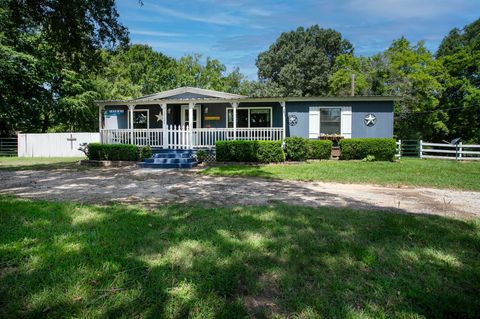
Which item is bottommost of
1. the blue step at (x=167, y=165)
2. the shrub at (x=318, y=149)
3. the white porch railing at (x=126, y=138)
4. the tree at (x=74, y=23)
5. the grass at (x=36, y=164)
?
the grass at (x=36, y=164)

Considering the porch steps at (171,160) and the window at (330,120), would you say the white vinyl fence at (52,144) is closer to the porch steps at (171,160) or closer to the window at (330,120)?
the porch steps at (171,160)

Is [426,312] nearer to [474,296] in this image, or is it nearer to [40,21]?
[474,296]

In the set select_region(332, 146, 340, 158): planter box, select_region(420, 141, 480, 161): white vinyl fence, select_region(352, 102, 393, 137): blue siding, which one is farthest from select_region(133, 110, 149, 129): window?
select_region(420, 141, 480, 161): white vinyl fence

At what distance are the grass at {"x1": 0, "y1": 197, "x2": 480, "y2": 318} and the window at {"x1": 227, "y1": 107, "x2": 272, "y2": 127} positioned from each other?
12987mm

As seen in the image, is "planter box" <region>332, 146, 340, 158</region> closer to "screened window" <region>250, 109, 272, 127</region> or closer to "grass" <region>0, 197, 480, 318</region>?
"screened window" <region>250, 109, 272, 127</region>

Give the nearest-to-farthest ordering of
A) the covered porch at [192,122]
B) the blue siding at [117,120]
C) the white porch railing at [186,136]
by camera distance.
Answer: the white porch railing at [186,136], the covered porch at [192,122], the blue siding at [117,120]

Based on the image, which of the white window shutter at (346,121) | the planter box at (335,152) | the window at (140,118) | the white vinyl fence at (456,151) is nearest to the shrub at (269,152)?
the planter box at (335,152)

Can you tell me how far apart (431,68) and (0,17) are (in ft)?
95.9

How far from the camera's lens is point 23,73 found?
22.1 metres

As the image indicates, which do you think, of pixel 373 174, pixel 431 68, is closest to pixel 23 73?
pixel 373 174

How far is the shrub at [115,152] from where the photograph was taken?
13758mm

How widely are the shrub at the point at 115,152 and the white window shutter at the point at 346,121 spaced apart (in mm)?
9897

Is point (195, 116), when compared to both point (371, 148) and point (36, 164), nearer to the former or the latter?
point (36, 164)

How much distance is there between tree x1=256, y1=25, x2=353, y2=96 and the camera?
39.3 meters
